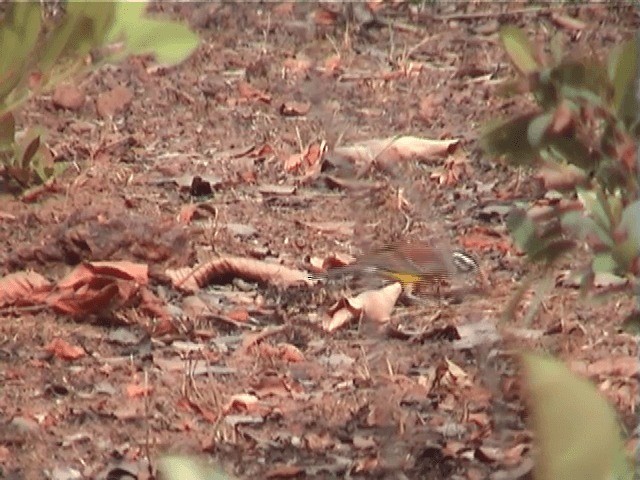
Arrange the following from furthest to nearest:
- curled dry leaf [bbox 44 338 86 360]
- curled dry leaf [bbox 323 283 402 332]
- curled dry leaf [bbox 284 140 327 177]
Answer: curled dry leaf [bbox 284 140 327 177] < curled dry leaf [bbox 323 283 402 332] < curled dry leaf [bbox 44 338 86 360]

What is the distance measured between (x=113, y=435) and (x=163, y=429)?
0.23 feet

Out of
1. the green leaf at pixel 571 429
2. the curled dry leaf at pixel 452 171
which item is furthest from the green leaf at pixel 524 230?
the curled dry leaf at pixel 452 171

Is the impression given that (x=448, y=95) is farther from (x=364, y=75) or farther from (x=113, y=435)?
(x=113, y=435)

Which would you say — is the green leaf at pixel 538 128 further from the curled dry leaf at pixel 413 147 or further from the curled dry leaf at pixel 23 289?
the curled dry leaf at pixel 413 147

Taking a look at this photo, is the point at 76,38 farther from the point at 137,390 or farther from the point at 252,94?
the point at 252,94

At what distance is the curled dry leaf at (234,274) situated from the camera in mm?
2490

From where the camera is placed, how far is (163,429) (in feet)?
6.19

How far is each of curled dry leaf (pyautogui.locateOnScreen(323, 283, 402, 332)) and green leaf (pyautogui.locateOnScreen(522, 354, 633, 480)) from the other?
190 centimetres

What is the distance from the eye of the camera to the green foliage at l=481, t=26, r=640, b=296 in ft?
2.85

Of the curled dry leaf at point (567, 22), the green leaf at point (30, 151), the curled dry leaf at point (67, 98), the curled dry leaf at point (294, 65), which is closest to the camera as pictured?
the green leaf at point (30, 151)

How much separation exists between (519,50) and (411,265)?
2.30 ft

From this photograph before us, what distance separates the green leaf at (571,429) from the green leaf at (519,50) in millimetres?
658

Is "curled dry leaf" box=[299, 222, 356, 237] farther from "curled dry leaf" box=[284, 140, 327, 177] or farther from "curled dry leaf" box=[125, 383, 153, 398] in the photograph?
"curled dry leaf" box=[125, 383, 153, 398]

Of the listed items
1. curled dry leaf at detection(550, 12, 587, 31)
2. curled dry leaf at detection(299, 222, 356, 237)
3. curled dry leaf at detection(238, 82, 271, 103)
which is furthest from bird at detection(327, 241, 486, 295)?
curled dry leaf at detection(550, 12, 587, 31)
